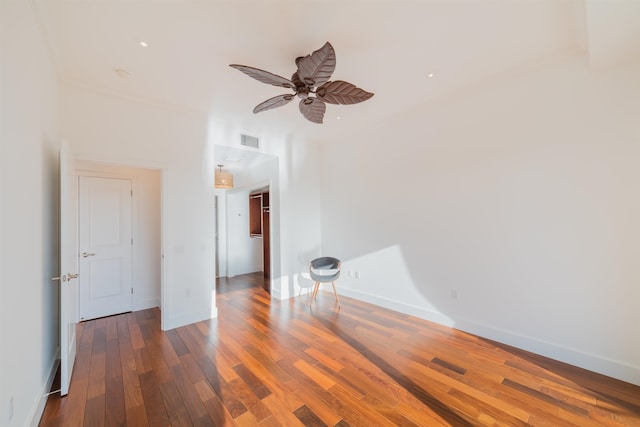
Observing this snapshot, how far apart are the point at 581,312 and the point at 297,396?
2.72m

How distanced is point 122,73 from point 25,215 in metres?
1.75

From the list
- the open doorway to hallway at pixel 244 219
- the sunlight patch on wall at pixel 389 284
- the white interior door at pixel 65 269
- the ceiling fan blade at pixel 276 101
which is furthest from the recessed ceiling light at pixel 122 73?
the sunlight patch on wall at pixel 389 284

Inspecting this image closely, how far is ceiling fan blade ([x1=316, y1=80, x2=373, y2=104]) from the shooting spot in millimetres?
2270

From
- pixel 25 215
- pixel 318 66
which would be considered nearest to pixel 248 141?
pixel 318 66

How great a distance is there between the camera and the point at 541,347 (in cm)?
262

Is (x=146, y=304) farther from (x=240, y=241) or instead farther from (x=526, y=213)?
(x=526, y=213)

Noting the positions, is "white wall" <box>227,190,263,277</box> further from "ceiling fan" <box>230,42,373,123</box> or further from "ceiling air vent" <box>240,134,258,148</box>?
"ceiling fan" <box>230,42,373,123</box>

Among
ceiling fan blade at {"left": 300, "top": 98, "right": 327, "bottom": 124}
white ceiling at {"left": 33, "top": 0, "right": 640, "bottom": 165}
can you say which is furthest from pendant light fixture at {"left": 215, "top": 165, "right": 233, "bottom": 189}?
ceiling fan blade at {"left": 300, "top": 98, "right": 327, "bottom": 124}

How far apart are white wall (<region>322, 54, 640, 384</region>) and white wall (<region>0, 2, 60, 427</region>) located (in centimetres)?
380

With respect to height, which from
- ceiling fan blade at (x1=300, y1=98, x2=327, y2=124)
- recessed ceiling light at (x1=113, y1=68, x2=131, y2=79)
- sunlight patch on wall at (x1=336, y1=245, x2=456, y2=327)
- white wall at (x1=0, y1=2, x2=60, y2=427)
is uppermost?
recessed ceiling light at (x1=113, y1=68, x2=131, y2=79)

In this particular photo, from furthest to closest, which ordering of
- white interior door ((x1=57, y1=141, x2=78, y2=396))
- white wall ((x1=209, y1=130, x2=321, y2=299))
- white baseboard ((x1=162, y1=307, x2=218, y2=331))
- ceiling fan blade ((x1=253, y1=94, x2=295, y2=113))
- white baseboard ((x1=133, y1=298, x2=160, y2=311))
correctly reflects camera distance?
1. white wall ((x1=209, y1=130, x2=321, y2=299))
2. white baseboard ((x1=133, y1=298, x2=160, y2=311))
3. white baseboard ((x1=162, y1=307, x2=218, y2=331))
4. ceiling fan blade ((x1=253, y1=94, x2=295, y2=113))
5. white interior door ((x1=57, y1=141, x2=78, y2=396))

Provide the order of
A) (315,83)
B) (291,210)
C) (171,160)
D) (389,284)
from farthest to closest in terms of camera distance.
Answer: (291,210), (389,284), (171,160), (315,83)

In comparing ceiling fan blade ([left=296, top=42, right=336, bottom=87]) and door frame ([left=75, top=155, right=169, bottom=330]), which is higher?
ceiling fan blade ([left=296, top=42, right=336, bottom=87])

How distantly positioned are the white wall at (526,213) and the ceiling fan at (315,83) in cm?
164
